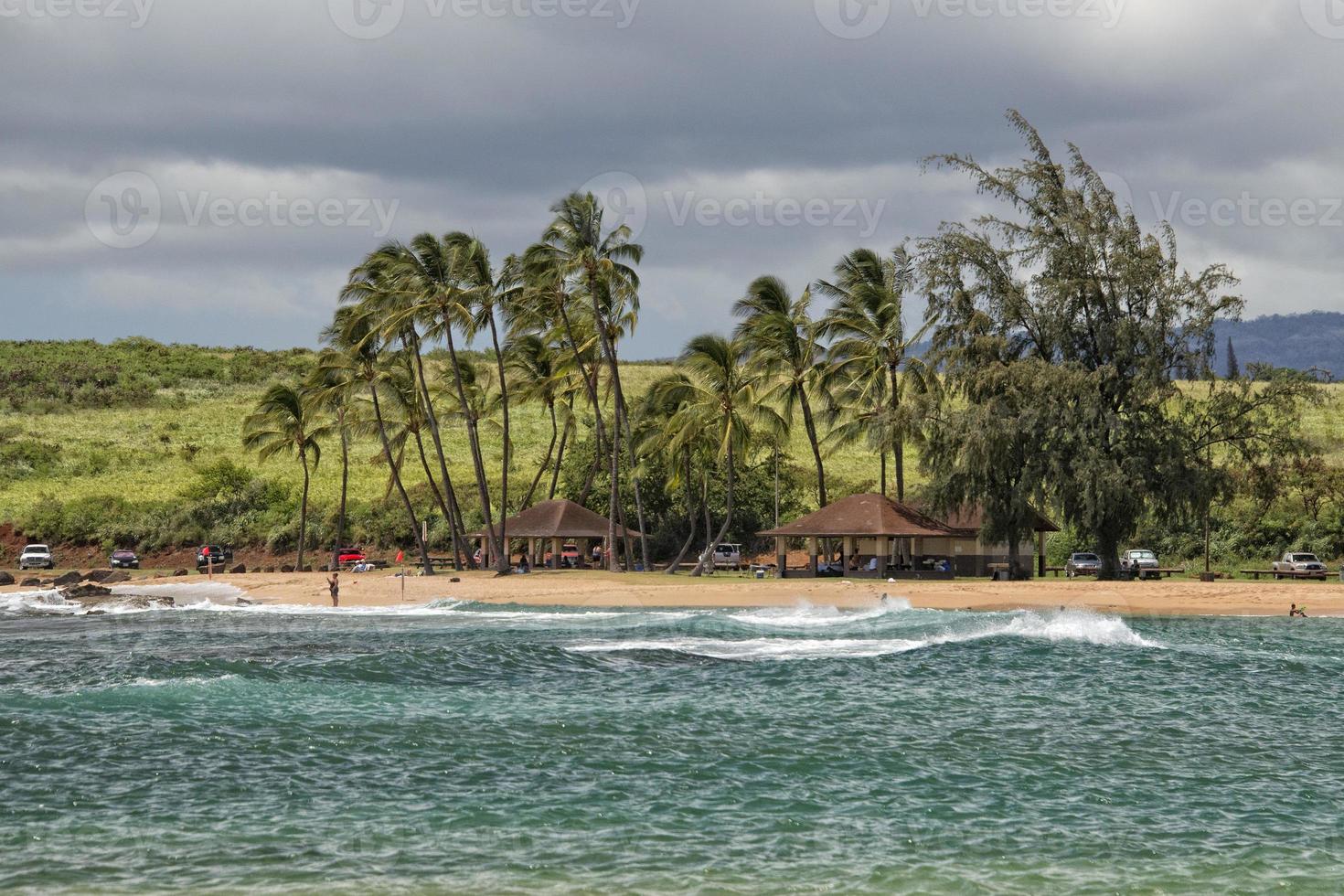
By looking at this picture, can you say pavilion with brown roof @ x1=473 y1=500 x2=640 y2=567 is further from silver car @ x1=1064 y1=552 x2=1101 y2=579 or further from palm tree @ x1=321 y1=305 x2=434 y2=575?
silver car @ x1=1064 y1=552 x2=1101 y2=579

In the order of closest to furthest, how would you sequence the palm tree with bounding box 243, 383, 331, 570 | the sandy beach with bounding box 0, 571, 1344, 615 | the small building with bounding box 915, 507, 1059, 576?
the sandy beach with bounding box 0, 571, 1344, 615, the small building with bounding box 915, 507, 1059, 576, the palm tree with bounding box 243, 383, 331, 570

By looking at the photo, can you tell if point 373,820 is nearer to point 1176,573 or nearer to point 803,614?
point 803,614

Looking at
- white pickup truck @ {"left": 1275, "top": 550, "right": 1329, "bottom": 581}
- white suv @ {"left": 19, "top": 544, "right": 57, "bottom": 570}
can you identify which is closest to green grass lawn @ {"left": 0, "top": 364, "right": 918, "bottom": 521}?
white suv @ {"left": 19, "top": 544, "right": 57, "bottom": 570}

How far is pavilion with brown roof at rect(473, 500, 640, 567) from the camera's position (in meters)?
54.1

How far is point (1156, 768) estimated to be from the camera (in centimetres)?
1512

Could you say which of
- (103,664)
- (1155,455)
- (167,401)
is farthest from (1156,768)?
(167,401)

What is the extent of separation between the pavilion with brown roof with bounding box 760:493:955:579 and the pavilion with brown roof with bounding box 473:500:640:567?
7.69m

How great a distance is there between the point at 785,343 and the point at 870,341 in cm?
332

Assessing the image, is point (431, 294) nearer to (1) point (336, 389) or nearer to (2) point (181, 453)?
(1) point (336, 389)

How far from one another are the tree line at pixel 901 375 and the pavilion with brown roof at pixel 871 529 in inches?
71.7

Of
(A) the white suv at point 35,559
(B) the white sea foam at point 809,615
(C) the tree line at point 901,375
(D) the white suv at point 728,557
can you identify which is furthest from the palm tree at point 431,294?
(A) the white suv at point 35,559

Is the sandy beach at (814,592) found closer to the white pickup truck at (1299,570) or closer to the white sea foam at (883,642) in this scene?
the white pickup truck at (1299,570)

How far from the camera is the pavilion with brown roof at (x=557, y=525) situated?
54094 millimetres

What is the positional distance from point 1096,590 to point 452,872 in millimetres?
33405
